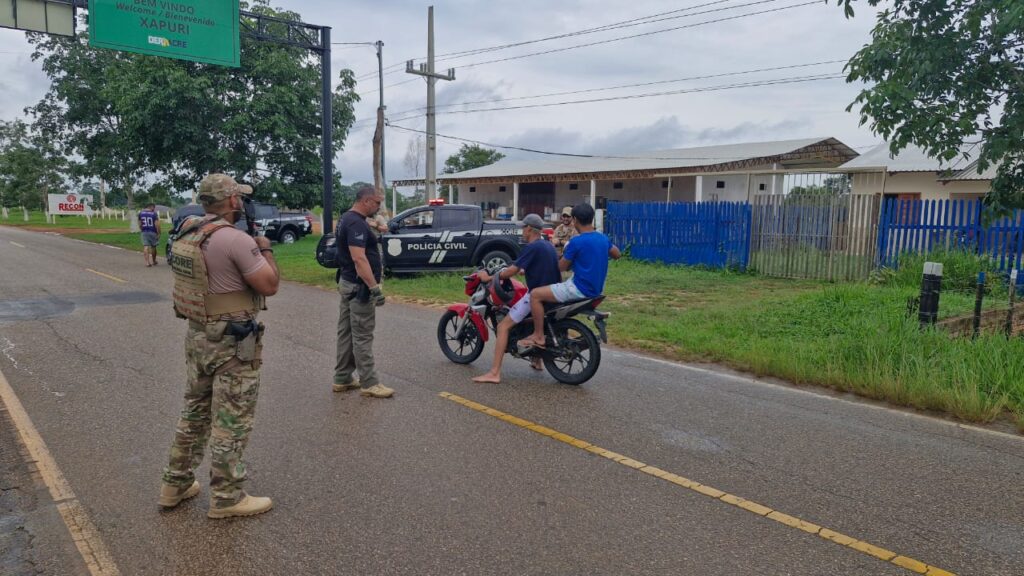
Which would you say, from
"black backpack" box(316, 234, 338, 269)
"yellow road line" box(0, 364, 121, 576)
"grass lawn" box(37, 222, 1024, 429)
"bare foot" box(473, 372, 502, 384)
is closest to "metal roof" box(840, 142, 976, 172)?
"grass lawn" box(37, 222, 1024, 429)

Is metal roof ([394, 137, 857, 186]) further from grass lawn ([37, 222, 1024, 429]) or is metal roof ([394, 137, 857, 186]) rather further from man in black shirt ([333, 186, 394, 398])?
man in black shirt ([333, 186, 394, 398])

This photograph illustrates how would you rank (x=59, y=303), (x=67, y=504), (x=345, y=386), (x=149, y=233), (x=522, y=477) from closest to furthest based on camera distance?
(x=67, y=504)
(x=522, y=477)
(x=345, y=386)
(x=59, y=303)
(x=149, y=233)

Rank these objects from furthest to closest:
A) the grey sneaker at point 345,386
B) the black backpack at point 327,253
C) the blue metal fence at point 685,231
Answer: the blue metal fence at point 685,231
the black backpack at point 327,253
the grey sneaker at point 345,386

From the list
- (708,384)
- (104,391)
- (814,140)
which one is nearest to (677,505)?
(708,384)

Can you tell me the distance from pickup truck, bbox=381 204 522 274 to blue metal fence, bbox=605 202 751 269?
4.60 m

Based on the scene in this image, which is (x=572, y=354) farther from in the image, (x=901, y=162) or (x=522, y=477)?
(x=901, y=162)

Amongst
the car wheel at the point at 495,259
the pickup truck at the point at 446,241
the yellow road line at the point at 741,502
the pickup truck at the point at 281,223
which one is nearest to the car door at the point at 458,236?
the pickup truck at the point at 446,241

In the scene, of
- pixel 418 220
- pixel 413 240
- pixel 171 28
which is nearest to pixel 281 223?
pixel 171 28

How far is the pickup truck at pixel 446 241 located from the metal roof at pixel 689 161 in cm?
1542

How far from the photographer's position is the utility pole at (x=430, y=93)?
2655cm

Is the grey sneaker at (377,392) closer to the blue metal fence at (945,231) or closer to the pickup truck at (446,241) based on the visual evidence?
the pickup truck at (446,241)

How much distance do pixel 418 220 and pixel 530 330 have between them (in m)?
9.08

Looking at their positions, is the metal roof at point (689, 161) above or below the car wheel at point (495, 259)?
above

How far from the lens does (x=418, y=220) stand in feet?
50.9
